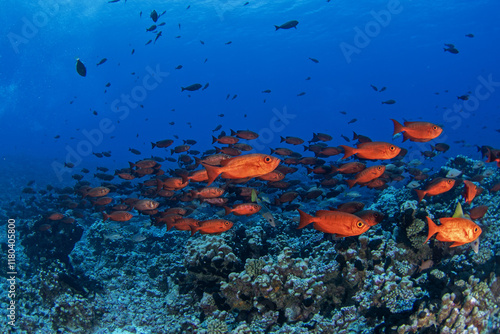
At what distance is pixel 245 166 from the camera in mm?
3457

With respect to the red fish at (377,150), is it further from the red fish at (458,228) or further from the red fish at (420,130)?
the red fish at (458,228)

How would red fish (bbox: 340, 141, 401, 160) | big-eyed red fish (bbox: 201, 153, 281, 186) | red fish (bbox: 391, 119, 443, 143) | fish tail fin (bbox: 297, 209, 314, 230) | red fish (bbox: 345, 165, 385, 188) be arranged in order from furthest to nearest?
red fish (bbox: 345, 165, 385, 188), red fish (bbox: 391, 119, 443, 143), red fish (bbox: 340, 141, 401, 160), fish tail fin (bbox: 297, 209, 314, 230), big-eyed red fish (bbox: 201, 153, 281, 186)

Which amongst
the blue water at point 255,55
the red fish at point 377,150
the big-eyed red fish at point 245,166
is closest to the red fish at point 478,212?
the red fish at point 377,150

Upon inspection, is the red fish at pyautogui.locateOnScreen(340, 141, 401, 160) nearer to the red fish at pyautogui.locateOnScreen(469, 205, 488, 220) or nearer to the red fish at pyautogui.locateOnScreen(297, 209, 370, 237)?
the red fish at pyautogui.locateOnScreen(297, 209, 370, 237)

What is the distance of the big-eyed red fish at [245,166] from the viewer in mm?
3426

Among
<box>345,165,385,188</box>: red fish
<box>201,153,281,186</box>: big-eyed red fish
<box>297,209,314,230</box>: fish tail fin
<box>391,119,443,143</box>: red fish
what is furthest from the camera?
<box>345,165,385,188</box>: red fish

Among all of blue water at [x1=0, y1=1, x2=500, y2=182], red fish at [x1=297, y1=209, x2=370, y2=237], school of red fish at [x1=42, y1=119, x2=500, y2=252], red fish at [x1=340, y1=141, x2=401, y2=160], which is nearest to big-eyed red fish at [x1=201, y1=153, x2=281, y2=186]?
school of red fish at [x1=42, y1=119, x2=500, y2=252]

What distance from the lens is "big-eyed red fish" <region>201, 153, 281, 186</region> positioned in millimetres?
3426

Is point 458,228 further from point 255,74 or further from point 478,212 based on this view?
point 255,74

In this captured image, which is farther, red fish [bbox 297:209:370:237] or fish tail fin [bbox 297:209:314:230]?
fish tail fin [bbox 297:209:314:230]

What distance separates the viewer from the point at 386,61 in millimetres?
75812

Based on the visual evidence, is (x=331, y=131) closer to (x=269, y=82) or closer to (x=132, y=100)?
(x=269, y=82)

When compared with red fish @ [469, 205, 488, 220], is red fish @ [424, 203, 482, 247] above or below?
above

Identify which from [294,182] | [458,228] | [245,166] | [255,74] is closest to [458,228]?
[458,228]
